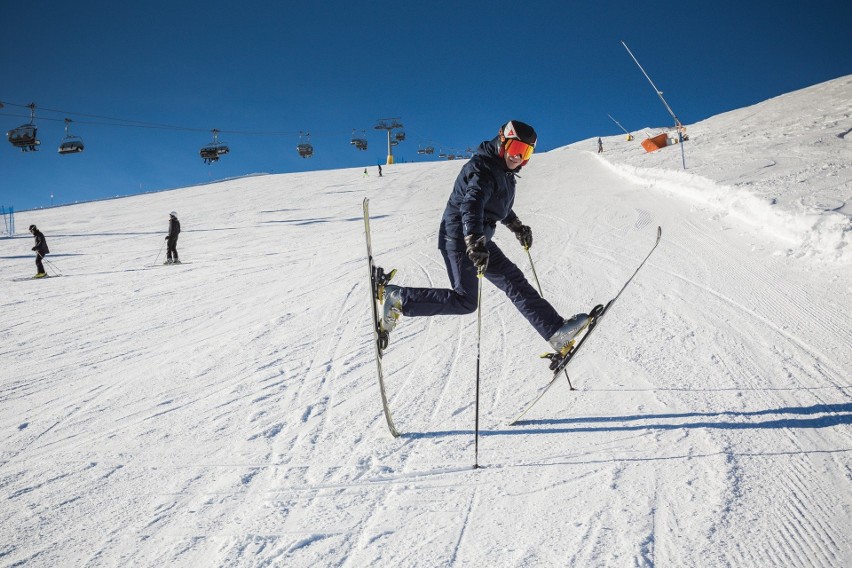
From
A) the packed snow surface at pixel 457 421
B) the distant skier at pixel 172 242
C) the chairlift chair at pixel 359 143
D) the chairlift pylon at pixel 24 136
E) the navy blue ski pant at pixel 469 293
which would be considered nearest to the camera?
the packed snow surface at pixel 457 421

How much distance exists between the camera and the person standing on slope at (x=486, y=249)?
3.33 m

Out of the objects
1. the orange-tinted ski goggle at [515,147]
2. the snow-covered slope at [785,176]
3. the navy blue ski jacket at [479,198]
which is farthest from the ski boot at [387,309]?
the snow-covered slope at [785,176]

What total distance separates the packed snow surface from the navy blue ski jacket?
4.29ft

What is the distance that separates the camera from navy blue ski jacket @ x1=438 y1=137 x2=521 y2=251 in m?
3.27

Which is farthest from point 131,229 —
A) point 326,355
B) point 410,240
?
→ point 326,355

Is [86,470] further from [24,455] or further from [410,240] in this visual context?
[410,240]

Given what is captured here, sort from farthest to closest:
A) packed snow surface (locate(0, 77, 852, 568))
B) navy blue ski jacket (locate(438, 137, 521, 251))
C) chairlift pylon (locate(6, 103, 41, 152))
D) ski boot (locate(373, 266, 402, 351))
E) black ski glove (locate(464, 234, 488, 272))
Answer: chairlift pylon (locate(6, 103, 41, 152)), ski boot (locate(373, 266, 402, 351)), navy blue ski jacket (locate(438, 137, 521, 251)), black ski glove (locate(464, 234, 488, 272)), packed snow surface (locate(0, 77, 852, 568))

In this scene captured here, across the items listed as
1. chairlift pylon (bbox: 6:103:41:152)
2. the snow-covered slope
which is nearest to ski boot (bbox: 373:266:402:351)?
the snow-covered slope

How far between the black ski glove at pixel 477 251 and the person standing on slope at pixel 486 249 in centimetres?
A: 3

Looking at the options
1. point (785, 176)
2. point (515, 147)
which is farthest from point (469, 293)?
point (785, 176)

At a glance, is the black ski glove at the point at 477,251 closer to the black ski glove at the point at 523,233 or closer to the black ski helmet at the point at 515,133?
the black ski helmet at the point at 515,133

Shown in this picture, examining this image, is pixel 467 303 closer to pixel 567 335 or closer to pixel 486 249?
pixel 486 249

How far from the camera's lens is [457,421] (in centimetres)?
312

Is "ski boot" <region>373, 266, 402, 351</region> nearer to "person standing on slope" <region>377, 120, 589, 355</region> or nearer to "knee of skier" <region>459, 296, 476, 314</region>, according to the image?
"person standing on slope" <region>377, 120, 589, 355</region>
